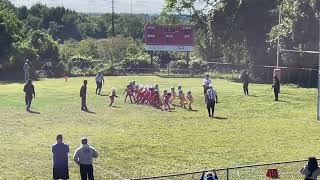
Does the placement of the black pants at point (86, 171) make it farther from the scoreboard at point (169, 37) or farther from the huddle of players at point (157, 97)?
the scoreboard at point (169, 37)

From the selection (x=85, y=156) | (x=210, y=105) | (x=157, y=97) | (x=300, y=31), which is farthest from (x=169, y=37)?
(x=85, y=156)

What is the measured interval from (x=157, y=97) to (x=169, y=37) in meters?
25.2

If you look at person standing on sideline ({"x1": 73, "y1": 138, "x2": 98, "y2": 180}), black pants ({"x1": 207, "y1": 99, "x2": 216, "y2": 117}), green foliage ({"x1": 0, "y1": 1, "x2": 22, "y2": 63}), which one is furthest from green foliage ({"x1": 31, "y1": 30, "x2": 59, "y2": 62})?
person standing on sideline ({"x1": 73, "y1": 138, "x2": 98, "y2": 180})

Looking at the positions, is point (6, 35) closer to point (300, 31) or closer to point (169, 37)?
point (169, 37)

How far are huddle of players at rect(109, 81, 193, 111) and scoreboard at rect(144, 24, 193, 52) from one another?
22.8 meters

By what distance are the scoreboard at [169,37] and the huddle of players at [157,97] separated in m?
22.8

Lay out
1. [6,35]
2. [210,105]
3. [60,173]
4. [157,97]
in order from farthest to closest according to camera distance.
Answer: [6,35] < [157,97] < [210,105] < [60,173]

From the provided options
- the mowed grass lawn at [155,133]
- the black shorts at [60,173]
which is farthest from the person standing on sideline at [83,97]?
the black shorts at [60,173]

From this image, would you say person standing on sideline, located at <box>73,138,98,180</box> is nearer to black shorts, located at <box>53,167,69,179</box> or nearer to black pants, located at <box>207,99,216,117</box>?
black shorts, located at <box>53,167,69,179</box>

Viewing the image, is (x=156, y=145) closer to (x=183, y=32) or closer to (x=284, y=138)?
(x=284, y=138)

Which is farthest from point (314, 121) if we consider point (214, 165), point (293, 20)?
point (293, 20)

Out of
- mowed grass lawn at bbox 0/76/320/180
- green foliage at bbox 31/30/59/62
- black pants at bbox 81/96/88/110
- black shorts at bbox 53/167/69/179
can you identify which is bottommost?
mowed grass lawn at bbox 0/76/320/180

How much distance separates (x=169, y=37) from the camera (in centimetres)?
6053

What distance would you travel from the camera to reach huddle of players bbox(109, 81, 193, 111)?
3447cm
